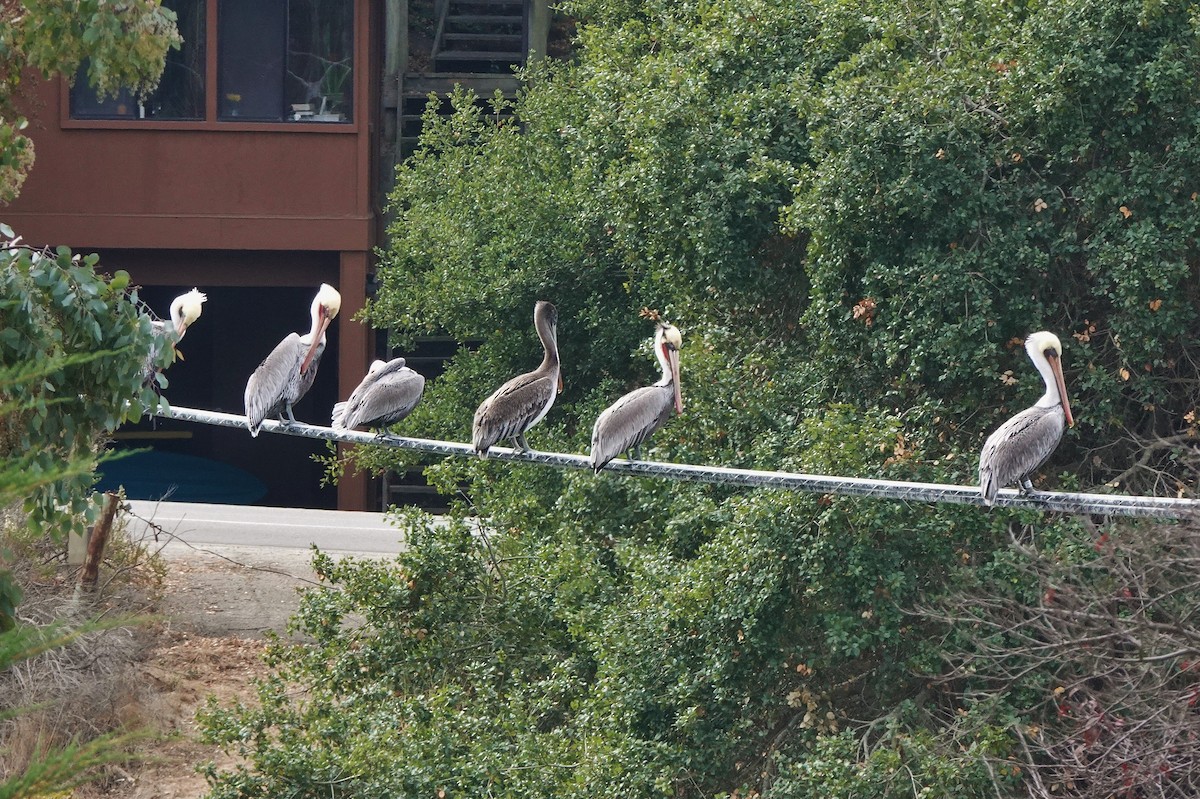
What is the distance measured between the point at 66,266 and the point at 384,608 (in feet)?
19.5

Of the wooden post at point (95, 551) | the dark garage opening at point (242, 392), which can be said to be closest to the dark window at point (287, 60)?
the dark garage opening at point (242, 392)

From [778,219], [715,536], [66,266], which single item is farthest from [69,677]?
[66,266]

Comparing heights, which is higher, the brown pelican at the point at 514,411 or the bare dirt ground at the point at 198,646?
the brown pelican at the point at 514,411

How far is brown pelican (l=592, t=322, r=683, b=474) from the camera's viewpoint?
8.59m

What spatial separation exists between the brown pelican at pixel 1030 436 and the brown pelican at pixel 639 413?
6.25 feet

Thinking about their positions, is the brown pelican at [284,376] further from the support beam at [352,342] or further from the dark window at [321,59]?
the dark window at [321,59]

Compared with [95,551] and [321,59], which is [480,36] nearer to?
[321,59]

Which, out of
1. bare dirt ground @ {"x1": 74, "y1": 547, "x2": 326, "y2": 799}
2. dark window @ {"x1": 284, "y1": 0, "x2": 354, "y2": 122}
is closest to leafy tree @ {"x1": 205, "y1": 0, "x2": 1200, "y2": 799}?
bare dirt ground @ {"x1": 74, "y1": 547, "x2": 326, "y2": 799}

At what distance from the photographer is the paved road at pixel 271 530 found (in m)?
15.4

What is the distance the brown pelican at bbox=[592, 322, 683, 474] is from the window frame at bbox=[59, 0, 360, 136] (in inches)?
391

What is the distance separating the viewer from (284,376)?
946cm

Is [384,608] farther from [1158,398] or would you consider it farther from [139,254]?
[139,254]

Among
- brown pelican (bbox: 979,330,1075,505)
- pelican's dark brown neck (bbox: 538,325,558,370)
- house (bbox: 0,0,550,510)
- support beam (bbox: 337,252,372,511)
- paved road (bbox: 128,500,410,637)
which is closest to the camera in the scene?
brown pelican (bbox: 979,330,1075,505)

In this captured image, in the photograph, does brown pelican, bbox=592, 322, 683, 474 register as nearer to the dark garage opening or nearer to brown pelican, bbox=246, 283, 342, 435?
brown pelican, bbox=246, 283, 342, 435
